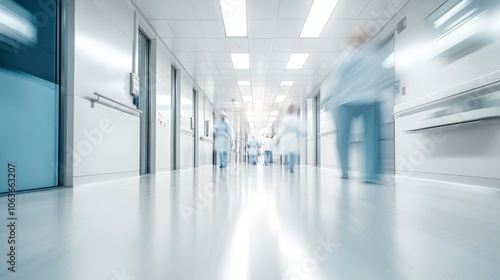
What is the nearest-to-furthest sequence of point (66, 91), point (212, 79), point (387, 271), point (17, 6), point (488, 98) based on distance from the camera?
point (387, 271) → point (17, 6) → point (488, 98) → point (66, 91) → point (212, 79)

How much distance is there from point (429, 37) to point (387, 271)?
3275 mm

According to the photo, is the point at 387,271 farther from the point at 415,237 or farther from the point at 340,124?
the point at 340,124

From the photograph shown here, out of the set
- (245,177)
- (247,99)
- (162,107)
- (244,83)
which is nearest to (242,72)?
(244,83)

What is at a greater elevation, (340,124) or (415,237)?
(340,124)

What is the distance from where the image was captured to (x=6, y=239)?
29.2 inches

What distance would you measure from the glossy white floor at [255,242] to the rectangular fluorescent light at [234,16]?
3.13 meters

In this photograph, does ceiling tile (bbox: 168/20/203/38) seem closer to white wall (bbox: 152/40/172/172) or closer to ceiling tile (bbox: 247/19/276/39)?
white wall (bbox: 152/40/172/172)

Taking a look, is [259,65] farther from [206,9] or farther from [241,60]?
[206,9]

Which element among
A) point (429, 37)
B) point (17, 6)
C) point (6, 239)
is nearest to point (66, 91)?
point (17, 6)

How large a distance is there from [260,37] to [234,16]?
0.79m

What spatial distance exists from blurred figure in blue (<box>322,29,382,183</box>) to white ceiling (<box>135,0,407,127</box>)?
4.61 ft

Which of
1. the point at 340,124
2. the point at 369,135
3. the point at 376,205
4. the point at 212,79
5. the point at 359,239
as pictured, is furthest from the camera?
the point at 212,79

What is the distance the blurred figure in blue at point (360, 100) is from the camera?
7.91 ft

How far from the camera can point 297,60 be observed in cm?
551
